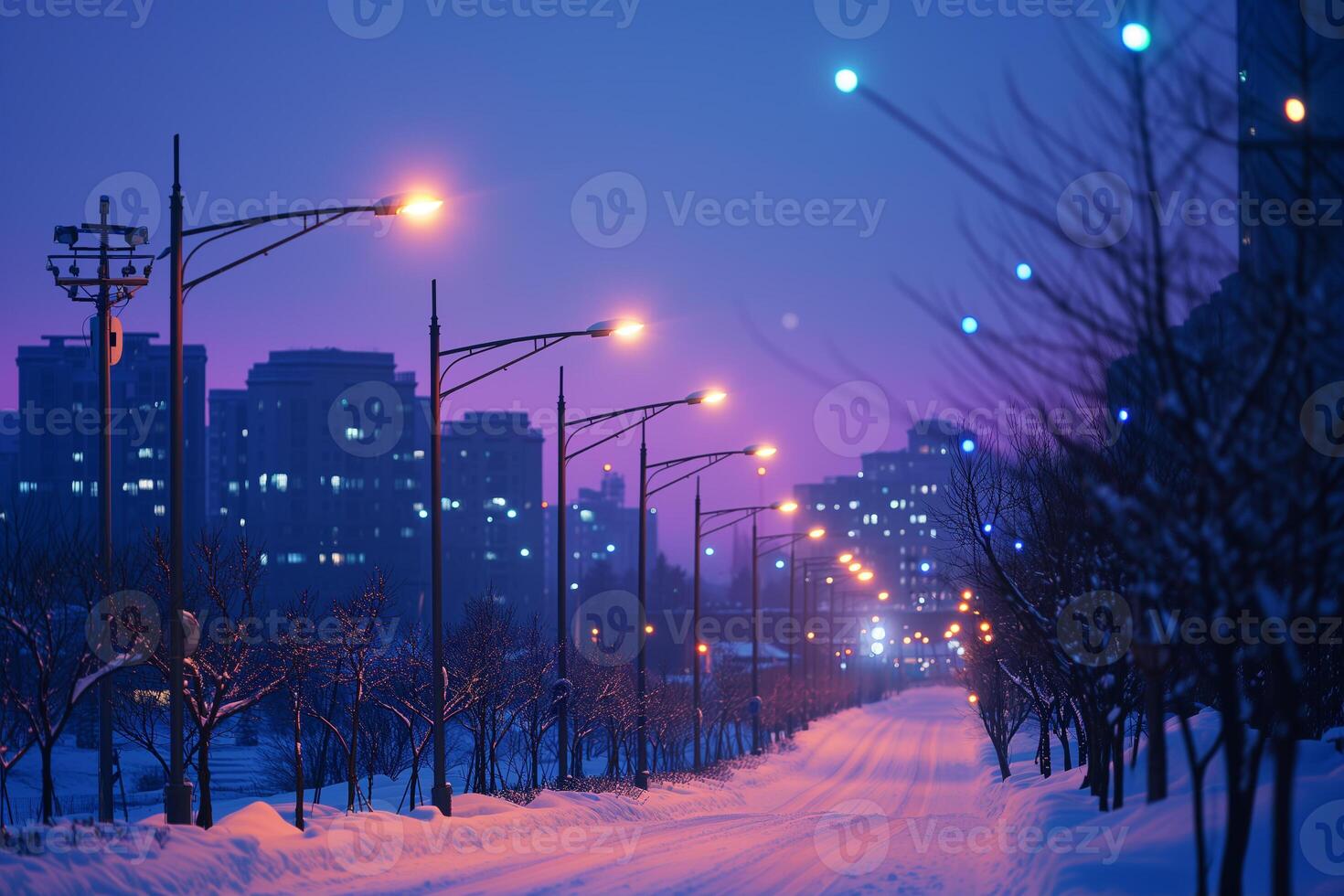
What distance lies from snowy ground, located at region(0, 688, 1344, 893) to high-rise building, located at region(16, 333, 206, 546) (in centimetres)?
10457

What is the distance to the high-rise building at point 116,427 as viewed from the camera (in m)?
122

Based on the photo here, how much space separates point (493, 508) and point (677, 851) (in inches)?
6530

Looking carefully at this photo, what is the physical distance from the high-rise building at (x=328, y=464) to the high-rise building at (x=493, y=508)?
15.7m

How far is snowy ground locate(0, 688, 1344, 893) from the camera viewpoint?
13305 mm

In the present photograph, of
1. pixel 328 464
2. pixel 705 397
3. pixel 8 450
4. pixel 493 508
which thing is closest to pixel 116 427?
pixel 8 450

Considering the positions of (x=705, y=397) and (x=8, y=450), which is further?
(x=8, y=450)

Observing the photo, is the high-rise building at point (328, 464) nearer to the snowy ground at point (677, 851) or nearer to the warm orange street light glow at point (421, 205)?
the snowy ground at point (677, 851)

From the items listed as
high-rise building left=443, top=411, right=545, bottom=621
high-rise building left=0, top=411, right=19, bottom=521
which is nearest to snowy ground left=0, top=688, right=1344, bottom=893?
high-rise building left=0, top=411, right=19, bottom=521

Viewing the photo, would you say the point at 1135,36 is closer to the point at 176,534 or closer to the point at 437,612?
the point at 176,534

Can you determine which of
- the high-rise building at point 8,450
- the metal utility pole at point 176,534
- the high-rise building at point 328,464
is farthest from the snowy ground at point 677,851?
the high-rise building at point 328,464

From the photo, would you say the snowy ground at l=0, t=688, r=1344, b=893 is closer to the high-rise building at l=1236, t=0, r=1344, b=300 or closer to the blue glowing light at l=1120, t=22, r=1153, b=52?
the high-rise building at l=1236, t=0, r=1344, b=300

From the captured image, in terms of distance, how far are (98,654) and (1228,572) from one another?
14062 millimetres

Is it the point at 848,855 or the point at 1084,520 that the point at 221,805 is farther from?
the point at 1084,520

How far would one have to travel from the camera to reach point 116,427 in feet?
388
